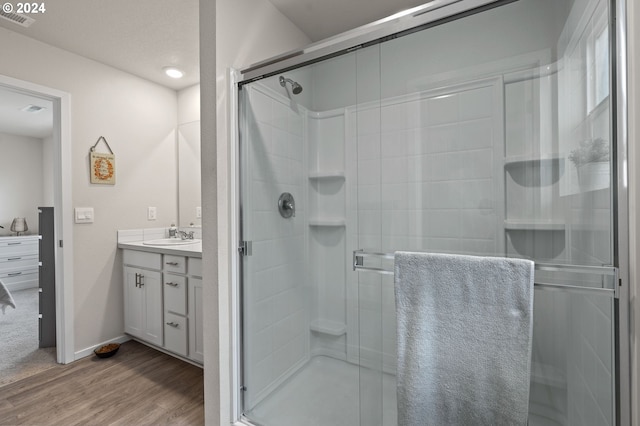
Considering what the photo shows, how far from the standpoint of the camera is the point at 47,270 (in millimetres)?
2520

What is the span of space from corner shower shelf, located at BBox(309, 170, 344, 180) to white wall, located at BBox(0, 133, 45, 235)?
5730 mm

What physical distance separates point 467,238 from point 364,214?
44 cm

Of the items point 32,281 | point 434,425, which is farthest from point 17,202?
point 434,425

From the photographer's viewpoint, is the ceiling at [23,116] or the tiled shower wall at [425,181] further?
the ceiling at [23,116]

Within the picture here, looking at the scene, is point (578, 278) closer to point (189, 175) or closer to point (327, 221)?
point (327, 221)

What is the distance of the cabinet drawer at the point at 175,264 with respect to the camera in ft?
7.21

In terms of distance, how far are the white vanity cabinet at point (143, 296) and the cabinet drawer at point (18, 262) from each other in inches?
126

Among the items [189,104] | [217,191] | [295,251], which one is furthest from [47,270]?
[295,251]

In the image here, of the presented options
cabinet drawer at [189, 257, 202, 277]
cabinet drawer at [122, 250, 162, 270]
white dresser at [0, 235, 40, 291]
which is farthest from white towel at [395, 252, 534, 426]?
white dresser at [0, 235, 40, 291]

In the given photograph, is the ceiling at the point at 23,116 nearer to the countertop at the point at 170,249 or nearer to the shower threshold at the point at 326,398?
the countertop at the point at 170,249

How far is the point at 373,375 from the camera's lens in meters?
1.38

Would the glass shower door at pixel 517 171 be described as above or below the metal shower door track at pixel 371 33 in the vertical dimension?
below

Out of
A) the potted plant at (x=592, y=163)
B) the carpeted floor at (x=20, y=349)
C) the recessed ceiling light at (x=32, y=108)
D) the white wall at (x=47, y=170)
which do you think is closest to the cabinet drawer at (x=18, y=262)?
the white wall at (x=47, y=170)

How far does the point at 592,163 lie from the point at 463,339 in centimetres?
69
